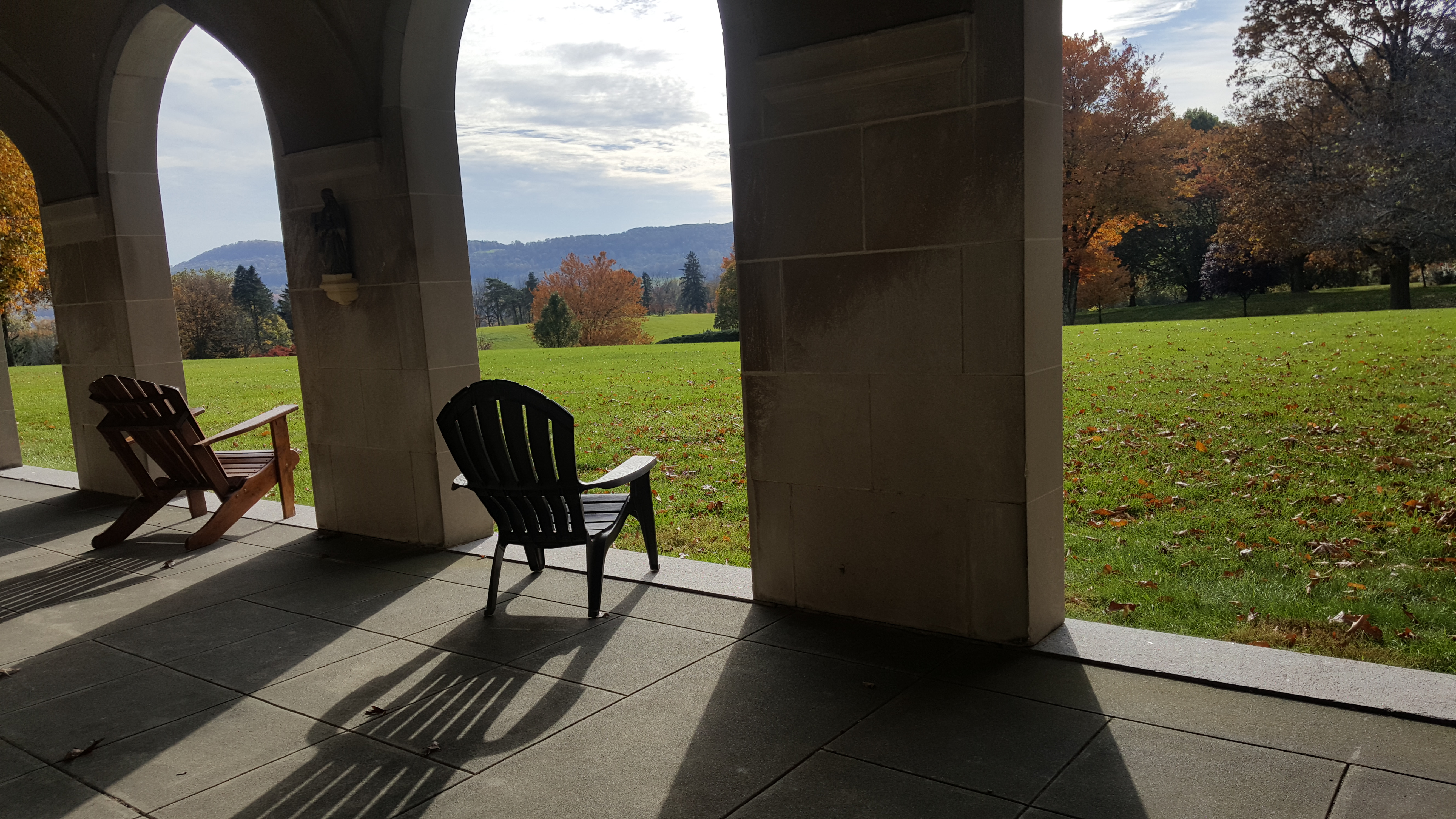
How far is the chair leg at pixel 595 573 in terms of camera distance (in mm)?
4082

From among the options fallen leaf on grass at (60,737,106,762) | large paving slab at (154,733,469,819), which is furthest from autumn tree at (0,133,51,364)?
large paving slab at (154,733,469,819)

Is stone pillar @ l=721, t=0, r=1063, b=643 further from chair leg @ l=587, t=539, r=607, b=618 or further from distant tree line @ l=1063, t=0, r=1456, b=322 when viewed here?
distant tree line @ l=1063, t=0, r=1456, b=322

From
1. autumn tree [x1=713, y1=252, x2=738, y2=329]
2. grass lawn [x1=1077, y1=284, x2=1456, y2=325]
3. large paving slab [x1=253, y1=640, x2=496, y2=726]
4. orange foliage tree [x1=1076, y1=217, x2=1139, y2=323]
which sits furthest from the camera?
autumn tree [x1=713, y1=252, x2=738, y2=329]

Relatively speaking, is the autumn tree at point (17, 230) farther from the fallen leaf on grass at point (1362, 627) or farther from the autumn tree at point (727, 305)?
the autumn tree at point (727, 305)

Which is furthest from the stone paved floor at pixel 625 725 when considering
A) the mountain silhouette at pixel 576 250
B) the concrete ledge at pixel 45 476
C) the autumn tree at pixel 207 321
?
the mountain silhouette at pixel 576 250

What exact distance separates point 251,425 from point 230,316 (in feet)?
152

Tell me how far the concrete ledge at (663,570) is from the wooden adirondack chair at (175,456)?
5.56ft

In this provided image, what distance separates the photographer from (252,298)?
52.8 meters

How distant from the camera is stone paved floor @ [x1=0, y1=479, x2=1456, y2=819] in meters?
2.54

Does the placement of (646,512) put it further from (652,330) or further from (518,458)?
(652,330)

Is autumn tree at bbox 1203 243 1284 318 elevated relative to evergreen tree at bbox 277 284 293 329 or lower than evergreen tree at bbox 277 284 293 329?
lower

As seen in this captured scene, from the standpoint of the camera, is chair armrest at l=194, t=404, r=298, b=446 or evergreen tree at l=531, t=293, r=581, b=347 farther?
evergreen tree at l=531, t=293, r=581, b=347

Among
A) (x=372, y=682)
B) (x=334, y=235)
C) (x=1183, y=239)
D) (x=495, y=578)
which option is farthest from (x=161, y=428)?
(x=1183, y=239)

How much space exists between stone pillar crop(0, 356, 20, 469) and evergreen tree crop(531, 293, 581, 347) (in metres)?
30.3
